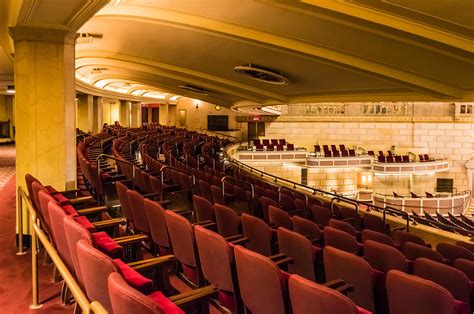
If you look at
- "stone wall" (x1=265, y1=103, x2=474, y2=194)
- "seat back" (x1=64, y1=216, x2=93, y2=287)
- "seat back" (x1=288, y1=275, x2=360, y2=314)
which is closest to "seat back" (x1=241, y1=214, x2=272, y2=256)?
"seat back" (x1=288, y1=275, x2=360, y2=314)

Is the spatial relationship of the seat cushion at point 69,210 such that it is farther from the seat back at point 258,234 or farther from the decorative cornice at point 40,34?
the decorative cornice at point 40,34

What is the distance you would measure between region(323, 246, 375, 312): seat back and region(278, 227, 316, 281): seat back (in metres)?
0.29

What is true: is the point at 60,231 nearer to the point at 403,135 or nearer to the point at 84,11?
the point at 84,11

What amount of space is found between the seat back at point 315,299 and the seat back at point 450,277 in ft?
5.66

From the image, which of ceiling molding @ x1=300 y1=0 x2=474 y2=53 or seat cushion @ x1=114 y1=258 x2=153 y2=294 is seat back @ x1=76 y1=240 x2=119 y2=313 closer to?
seat cushion @ x1=114 y1=258 x2=153 y2=294

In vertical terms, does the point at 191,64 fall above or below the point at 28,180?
above

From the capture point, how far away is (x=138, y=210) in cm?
419

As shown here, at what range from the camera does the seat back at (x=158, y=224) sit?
145 inches

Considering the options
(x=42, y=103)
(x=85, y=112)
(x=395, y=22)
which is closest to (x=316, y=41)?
(x=395, y=22)

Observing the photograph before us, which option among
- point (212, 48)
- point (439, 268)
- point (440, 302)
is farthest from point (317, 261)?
point (212, 48)

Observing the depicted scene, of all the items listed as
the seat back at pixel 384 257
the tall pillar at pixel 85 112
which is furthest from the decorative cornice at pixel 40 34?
the tall pillar at pixel 85 112

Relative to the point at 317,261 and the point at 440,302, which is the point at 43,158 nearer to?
the point at 317,261

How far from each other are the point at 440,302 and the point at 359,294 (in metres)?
0.70

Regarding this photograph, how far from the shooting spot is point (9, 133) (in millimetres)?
23984
